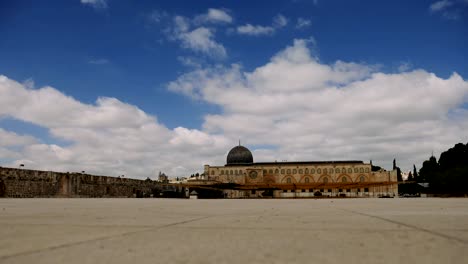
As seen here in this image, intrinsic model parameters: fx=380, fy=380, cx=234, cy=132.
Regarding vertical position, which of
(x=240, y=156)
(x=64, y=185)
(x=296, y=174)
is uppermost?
(x=240, y=156)

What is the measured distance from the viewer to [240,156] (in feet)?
325

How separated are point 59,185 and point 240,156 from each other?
71.6 meters

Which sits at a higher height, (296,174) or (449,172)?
(449,172)

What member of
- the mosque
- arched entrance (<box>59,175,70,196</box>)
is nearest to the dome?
the mosque

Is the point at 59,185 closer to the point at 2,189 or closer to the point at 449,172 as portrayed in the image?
the point at 2,189

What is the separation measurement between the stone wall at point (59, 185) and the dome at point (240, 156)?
57860 mm

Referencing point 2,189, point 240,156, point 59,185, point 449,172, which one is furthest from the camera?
point 240,156

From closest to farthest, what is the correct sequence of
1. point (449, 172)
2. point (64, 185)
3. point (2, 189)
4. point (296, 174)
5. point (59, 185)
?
point (2, 189) → point (59, 185) → point (64, 185) → point (449, 172) → point (296, 174)

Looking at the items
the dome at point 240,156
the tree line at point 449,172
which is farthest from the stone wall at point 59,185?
the dome at point 240,156

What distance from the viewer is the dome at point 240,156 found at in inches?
3898

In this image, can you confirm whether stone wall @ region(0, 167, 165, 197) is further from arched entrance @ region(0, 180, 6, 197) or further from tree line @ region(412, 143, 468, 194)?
tree line @ region(412, 143, 468, 194)

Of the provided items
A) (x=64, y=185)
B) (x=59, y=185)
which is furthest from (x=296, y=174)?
(x=59, y=185)

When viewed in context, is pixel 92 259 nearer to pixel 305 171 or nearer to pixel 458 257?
pixel 458 257

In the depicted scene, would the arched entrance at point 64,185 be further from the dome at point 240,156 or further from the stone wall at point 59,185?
the dome at point 240,156
